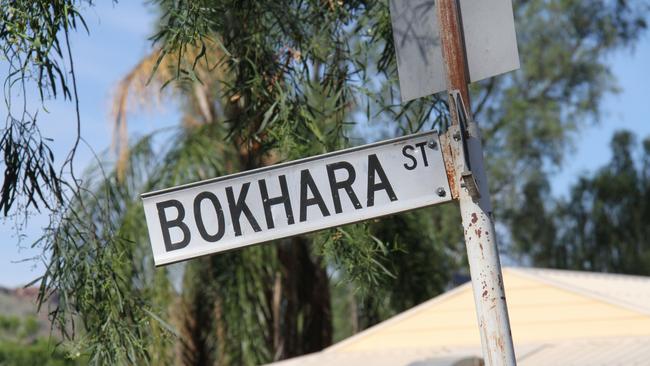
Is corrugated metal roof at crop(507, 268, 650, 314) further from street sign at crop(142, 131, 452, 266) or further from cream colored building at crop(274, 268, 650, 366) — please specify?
street sign at crop(142, 131, 452, 266)

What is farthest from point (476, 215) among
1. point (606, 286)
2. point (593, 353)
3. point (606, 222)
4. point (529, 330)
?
point (606, 222)

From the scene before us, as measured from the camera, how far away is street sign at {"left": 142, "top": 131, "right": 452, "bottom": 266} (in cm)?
380

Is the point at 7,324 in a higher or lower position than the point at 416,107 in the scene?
lower

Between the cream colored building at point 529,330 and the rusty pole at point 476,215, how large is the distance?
231 inches

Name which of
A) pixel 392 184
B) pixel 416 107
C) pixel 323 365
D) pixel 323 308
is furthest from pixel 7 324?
pixel 392 184

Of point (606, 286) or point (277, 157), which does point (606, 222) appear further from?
point (277, 157)

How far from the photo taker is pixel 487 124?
27.1 meters

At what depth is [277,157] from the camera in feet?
35.5

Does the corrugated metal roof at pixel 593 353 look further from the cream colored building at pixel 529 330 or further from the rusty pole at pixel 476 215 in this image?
the rusty pole at pixel 476 215

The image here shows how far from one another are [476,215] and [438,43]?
26.4 inches

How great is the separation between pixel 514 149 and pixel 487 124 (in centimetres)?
94

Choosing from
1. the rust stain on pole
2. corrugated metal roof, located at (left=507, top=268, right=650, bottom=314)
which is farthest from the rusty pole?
corrugated metal roof, located at (left=507, top=268, right=650, bottom=314)

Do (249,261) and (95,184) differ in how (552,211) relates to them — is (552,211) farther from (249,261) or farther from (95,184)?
(95,184)

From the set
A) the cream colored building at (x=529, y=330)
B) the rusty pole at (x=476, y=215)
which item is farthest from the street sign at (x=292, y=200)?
the cream colored building at (x=529, y=330)
